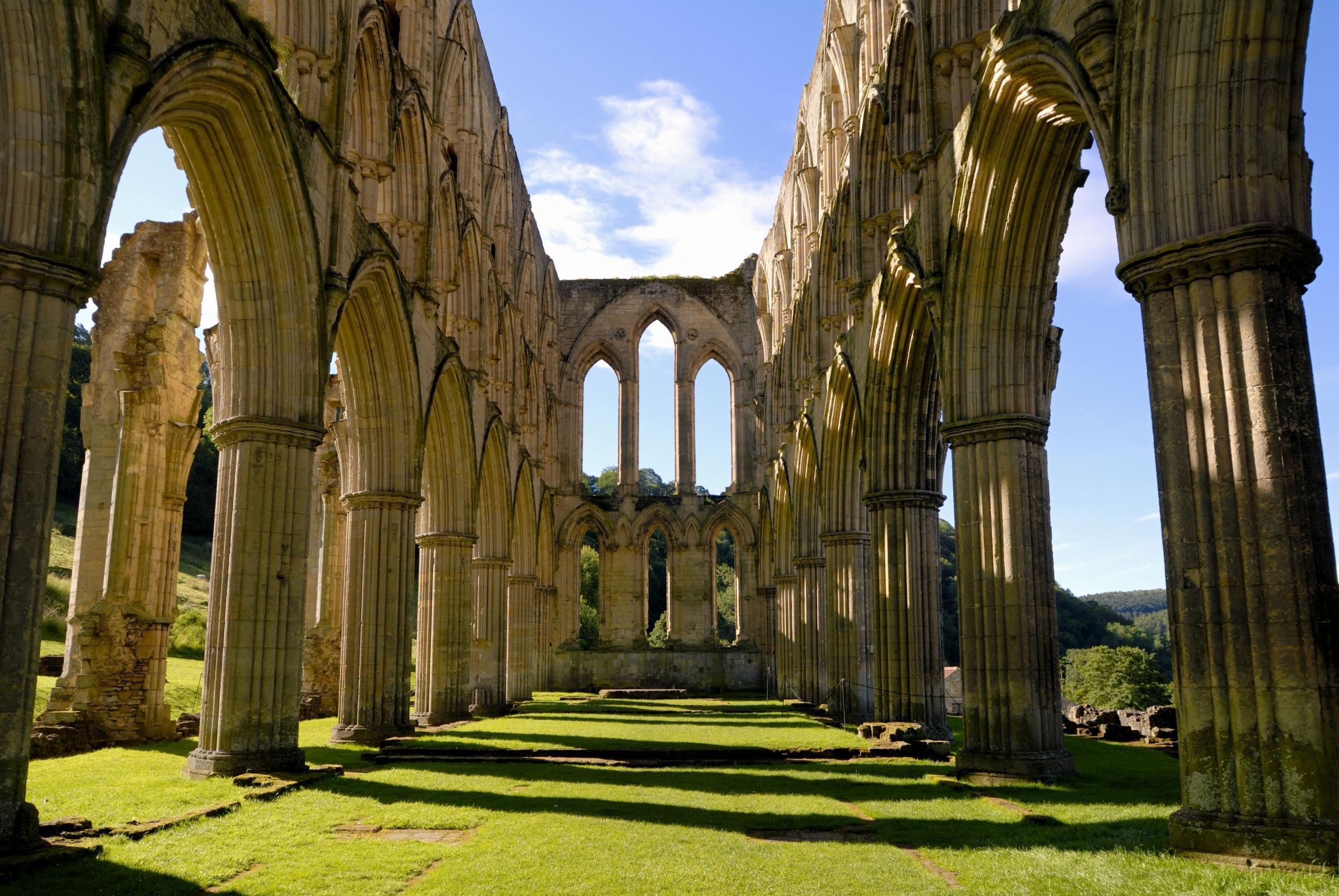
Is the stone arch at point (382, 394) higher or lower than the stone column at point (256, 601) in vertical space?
higher

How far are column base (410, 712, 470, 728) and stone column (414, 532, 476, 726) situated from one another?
0.01m

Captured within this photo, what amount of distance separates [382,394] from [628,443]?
20421 millimetres

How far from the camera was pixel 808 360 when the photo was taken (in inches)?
963

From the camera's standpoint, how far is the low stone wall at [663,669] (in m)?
35.3

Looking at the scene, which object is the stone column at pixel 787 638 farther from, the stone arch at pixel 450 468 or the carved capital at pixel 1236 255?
the carved capital at pixel 1236 255

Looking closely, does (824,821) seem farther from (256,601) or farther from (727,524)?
(727,524)

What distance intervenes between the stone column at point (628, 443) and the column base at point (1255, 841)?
100 feet

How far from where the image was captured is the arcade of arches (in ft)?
22.4

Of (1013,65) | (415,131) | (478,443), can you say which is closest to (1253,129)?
(1013,65)

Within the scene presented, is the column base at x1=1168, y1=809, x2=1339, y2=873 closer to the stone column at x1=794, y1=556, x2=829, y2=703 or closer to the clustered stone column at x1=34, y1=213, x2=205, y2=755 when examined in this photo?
the clustered stone column at x1=34, y1=213, x2=205, y2=755

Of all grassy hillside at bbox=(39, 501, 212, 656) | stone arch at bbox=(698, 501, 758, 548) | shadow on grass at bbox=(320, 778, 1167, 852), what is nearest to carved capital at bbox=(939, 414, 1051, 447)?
shadow on grass at bbox=(320, 778, 1167, 852)

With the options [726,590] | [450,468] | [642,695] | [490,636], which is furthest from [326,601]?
[726,590]

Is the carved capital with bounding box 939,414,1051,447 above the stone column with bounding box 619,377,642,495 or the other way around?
the other way around

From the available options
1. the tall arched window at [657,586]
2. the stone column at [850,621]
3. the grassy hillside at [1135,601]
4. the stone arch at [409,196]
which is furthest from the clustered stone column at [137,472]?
the grassy hillside at [1135,601]
